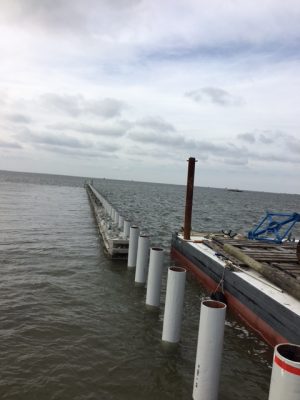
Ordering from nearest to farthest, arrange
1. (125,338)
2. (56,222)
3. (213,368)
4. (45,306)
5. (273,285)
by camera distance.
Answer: (213,368), (125,338), (273,285), (45,306), (56,222)

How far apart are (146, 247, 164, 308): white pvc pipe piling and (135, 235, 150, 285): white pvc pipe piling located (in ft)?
5.91

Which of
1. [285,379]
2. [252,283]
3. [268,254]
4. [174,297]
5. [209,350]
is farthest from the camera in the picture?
[268,254]

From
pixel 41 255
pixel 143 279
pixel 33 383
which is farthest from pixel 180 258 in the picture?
pixel 33 383

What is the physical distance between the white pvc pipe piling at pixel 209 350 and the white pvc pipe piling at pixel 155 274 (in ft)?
11.9

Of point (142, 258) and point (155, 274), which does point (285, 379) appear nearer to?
point (155, 274)

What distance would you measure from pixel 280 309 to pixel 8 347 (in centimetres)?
563

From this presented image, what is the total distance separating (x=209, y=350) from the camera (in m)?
5.59

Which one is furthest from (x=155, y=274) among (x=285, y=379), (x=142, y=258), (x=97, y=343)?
(x=285, y=379)

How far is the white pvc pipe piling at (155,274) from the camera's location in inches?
371

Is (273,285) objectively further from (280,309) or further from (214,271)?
(214,271)

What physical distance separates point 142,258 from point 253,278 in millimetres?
3582

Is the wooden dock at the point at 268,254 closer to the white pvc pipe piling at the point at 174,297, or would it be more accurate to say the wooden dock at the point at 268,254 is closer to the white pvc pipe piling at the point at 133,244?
the white pvc pipe piling at the point at 133,244

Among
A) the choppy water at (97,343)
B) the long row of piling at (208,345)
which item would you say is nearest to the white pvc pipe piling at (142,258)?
the choppy water at (97,343)

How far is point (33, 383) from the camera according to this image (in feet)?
20.7
